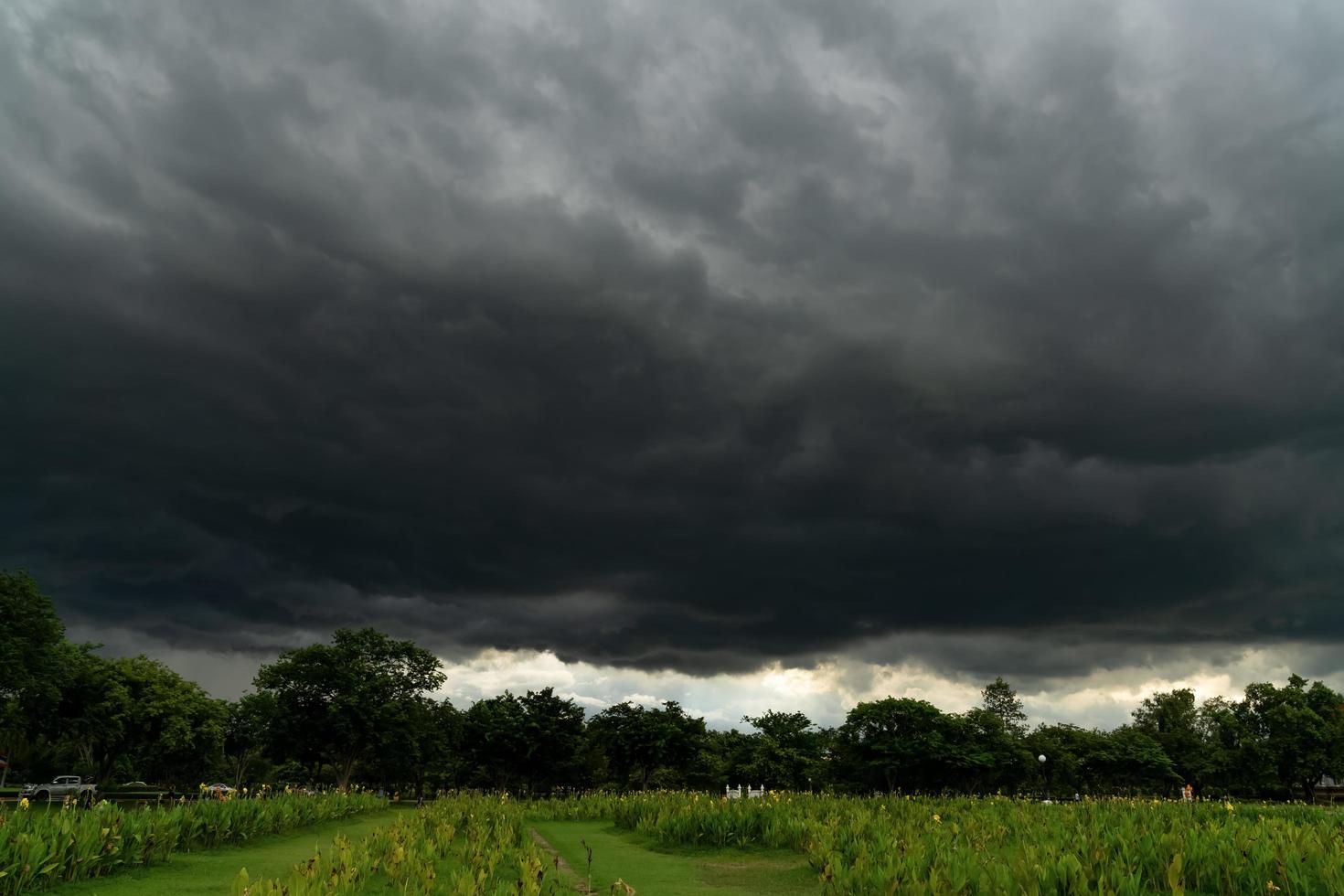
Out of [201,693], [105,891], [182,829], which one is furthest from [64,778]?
[105,891]

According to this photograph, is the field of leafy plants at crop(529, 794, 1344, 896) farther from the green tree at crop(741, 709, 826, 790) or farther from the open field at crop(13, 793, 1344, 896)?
the green tree at crop(741, 709, 826, 790)

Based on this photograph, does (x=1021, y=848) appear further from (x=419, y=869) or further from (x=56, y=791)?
(x=56, y=791)

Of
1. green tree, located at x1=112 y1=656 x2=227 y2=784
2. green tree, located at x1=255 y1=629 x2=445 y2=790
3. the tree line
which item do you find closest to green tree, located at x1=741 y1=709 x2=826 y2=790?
the tree line

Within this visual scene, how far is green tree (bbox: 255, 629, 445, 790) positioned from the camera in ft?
175

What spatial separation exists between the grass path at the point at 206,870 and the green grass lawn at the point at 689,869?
538 cm

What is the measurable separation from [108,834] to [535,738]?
50265 millimetres

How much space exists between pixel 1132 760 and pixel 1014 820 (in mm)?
64298

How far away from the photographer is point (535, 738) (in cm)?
6106

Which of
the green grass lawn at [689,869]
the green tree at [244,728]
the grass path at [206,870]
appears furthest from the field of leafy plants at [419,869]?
the green tree at [244,728]

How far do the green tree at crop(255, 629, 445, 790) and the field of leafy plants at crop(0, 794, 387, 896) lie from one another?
111 feet

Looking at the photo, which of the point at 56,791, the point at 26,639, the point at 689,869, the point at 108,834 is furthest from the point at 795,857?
the point at 56,791

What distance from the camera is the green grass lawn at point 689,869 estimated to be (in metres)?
13.0

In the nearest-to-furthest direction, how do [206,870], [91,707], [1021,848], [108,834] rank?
[1021,848] → [108,834] → [206,870] → [91,707]

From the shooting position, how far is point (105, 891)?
11914mm
